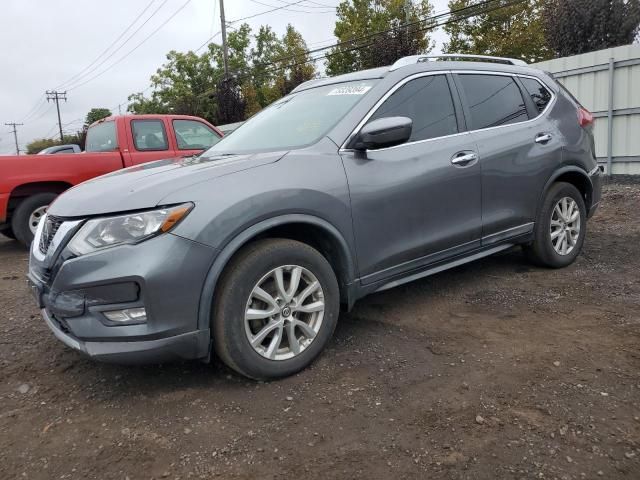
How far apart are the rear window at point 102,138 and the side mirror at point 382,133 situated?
544 cm

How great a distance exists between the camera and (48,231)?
3031 mm

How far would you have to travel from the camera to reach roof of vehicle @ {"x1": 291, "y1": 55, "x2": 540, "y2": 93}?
148 inches

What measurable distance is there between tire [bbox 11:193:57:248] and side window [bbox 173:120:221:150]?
6.77 feet

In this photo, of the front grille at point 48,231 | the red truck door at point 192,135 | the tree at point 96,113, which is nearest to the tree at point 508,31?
the red truck door at point 192,135

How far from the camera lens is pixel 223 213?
2.71 metres

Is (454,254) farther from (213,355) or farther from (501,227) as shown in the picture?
(213,355)

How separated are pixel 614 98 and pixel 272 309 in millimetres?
8390

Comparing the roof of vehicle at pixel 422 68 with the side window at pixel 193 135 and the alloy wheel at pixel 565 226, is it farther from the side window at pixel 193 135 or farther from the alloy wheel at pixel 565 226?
the side window at pixel 193 135

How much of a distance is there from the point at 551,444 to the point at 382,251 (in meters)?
1.47

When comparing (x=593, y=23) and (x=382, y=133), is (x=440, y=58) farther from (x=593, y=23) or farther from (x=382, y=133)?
(x=593, y=23)

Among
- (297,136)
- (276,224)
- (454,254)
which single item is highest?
(297,136)

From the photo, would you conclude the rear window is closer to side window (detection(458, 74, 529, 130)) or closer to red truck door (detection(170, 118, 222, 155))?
red truck door (detection(170, 118, 222, 155))

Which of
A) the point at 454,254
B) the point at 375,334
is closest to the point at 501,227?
the point at 454,254

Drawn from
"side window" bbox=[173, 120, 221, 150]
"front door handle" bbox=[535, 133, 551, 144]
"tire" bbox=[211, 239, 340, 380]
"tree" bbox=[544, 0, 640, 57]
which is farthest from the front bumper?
"tree" bbox=[544, 0, 640, 57]
